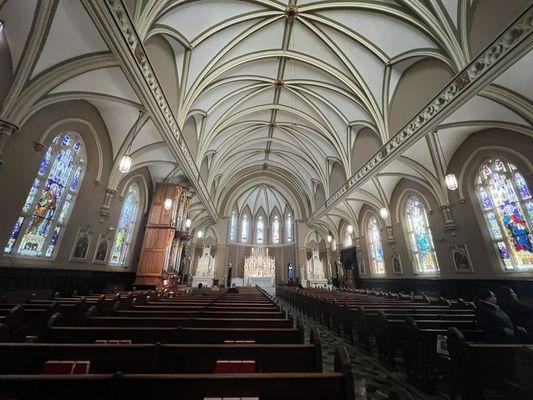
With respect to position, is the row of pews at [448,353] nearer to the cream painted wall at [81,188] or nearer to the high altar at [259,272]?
the cream painted wall at [81,188]

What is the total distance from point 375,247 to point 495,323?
47.3 feet

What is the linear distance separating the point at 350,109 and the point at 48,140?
A: 46.0 ft

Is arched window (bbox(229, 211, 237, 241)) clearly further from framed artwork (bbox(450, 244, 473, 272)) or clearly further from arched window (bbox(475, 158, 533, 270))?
arched window (bbox(475, 158, 533, 270))

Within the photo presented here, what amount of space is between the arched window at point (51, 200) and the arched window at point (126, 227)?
2904mm

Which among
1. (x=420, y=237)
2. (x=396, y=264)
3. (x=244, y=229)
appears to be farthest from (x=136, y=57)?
(x=244, y=229)

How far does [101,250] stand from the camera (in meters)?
9.62

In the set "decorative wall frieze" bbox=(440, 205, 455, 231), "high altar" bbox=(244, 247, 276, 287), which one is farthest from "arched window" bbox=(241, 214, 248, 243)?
"decorative wall frieze" bbox=(440, 205, 455, 231)

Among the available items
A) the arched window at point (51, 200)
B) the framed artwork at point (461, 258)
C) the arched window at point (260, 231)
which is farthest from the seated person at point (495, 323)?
the arched window at point (260, 231)

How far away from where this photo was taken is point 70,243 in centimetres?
814

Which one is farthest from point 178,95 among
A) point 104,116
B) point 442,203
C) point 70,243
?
point 442,203

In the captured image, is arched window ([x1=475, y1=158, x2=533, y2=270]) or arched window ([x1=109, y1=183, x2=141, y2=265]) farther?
arched window ([x1=109, y1=183, x2=141, y2=265])

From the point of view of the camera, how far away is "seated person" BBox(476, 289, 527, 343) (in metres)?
3.05

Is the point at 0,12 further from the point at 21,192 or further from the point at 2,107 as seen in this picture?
the point at 21,192

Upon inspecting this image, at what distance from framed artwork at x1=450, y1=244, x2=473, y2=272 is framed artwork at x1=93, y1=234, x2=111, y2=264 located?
624 inches
